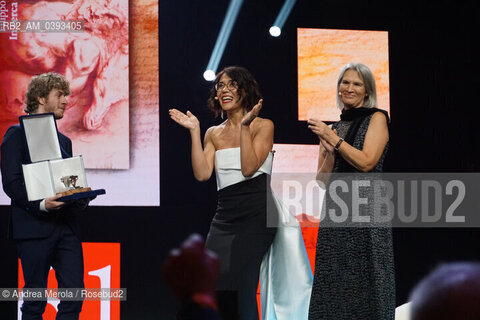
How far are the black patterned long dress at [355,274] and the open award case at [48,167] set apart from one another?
123 cm

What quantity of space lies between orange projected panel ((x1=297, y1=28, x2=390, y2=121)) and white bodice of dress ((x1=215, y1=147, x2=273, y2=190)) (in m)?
1.60

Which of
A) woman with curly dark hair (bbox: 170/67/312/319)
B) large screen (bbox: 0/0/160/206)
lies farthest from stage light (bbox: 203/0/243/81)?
woman with curly dark hair (bbox: 170/67/312/319)

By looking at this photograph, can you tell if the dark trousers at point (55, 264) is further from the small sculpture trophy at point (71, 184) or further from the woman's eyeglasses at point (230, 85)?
the woman's eyeglasses at point (230, 85)

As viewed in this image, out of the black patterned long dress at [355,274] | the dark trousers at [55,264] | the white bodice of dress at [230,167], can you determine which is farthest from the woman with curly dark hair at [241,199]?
the dark trousers at [55,264]

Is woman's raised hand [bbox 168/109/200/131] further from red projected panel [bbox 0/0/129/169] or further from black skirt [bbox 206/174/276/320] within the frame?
red projected panel [bbox 0/0/129/169]

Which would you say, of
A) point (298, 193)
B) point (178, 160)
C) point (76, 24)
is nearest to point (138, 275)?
point (178, 160)

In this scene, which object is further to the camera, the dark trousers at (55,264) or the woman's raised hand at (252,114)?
the dark trousers at (55,264)

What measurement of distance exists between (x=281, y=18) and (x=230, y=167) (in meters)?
1.96

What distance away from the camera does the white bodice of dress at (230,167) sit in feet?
10.1

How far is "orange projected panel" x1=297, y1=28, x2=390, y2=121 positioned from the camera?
4652 millimetres

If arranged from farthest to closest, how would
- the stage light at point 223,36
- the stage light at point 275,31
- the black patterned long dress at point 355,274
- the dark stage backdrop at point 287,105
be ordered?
the stage light at point 275,31
the stage light at point 223,36
the dark stage backdrop at point 287,105
the black patterned long dress at point 355,274

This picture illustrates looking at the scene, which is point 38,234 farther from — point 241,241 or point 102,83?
point 102,83

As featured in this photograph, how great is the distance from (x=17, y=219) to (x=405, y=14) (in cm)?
346

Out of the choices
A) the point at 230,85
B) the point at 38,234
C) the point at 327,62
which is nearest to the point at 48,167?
the point at 38,234
